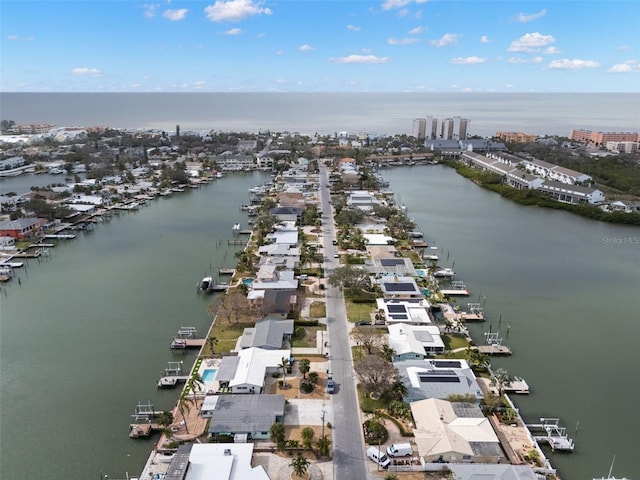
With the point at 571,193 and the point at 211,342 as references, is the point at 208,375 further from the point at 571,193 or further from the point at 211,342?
the point at 571,193

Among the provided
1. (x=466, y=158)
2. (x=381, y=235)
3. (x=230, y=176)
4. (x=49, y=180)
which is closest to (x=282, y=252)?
(x=381, y=235)

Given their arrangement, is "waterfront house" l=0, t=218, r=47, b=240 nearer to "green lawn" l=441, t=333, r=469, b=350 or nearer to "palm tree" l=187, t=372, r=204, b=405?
"palm tree" l=187, t=372, r=204, b=405

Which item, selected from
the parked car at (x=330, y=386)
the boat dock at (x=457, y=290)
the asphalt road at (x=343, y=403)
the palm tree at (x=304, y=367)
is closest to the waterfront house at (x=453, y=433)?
the asphalt road at (x=343, y=403)

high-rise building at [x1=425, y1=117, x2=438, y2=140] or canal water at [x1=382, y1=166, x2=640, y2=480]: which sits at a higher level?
high-rise building at [x1=425, y1=117, x2=438, y2=140]

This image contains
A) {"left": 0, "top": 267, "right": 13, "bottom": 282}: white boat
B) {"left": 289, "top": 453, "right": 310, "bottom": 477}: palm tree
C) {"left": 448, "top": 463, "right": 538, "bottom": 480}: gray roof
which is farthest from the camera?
{"left": 0, "top": 267, "right": 13, "bottom": 282}: white boat

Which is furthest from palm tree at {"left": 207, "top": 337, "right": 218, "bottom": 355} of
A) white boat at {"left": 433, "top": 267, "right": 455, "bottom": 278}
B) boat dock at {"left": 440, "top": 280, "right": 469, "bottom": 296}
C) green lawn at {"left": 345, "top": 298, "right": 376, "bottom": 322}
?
white boat at {"left": 433, "top": 267, "right": 455, "bottom": 278}

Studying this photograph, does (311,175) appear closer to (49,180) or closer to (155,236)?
(155,236)

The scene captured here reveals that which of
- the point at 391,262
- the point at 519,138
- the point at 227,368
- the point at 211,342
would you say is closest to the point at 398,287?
the point at 391,262

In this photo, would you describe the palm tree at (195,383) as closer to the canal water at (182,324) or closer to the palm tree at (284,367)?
the canal water at (182,324)
